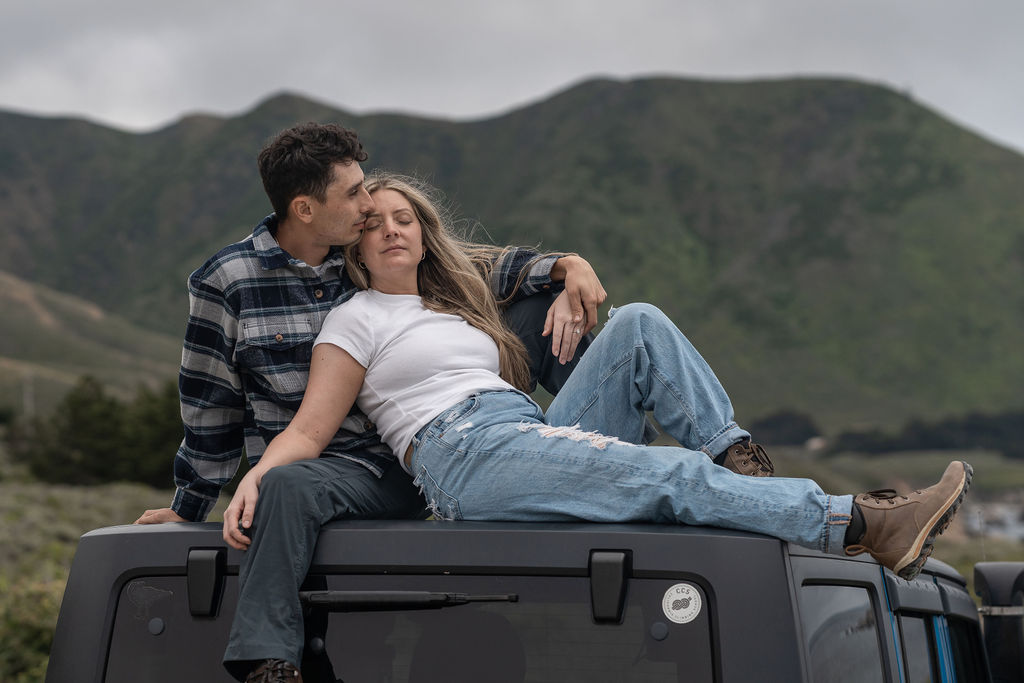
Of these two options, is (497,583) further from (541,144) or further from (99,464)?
(541,144)

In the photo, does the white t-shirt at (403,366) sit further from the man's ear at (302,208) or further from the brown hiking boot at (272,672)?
the brown hiking boot at (272,672)

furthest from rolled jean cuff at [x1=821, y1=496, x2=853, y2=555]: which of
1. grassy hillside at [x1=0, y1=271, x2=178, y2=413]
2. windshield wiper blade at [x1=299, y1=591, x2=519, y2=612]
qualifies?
grassy hillside at [x1=0, y1=271, x2=178, y2=413]

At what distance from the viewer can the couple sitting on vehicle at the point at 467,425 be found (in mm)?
2277

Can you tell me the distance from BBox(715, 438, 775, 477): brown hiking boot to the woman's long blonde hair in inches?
30.8

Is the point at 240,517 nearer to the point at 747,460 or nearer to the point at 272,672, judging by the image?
the point at 272,672

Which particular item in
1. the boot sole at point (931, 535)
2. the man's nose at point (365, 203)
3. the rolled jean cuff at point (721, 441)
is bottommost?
the boot sole at point (931, 535)

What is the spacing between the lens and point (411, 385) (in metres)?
3.10

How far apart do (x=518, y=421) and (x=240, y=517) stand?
2.61ft

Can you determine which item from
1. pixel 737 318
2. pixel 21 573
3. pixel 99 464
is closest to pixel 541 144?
pixel 737 318

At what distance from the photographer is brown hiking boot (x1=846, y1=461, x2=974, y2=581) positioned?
2.33m

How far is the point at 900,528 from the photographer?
7.66 ft

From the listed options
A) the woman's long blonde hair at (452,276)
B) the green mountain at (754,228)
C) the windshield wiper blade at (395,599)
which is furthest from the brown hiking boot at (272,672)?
the green mountain at (754,228)

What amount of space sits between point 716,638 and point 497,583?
0.41 meters

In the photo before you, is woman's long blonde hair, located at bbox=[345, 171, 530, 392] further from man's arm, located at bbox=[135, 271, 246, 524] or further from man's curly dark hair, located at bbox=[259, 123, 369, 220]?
man's arm, located at bbox=[135, 271, 246, 524]
